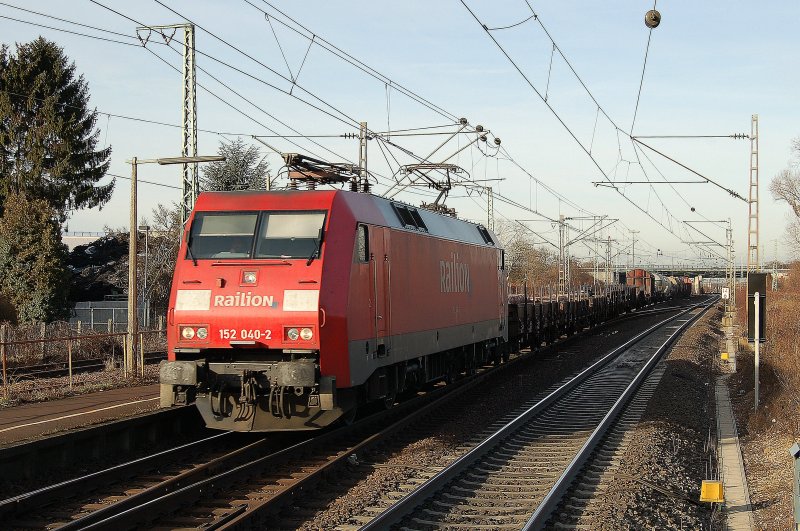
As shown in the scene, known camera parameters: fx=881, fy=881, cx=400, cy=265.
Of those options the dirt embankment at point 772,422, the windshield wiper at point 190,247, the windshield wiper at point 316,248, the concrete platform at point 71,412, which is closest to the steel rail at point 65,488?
the concrete platform at point 71,412

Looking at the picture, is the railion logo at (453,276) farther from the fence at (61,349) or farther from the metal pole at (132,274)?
the fence at (61,349)

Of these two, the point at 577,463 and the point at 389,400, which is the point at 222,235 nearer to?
the point at 389,400

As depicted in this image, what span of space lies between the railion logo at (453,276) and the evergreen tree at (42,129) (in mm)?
28994

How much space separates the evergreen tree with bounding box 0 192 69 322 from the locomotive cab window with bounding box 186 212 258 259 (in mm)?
25243

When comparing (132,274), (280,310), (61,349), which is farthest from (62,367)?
(280,310)

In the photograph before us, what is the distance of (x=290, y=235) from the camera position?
1197 centimetres

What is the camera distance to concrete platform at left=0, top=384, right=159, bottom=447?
12069 millimetres

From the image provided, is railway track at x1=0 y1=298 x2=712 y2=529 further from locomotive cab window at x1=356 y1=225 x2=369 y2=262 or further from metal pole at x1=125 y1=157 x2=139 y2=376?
metal pole at x1=125 y1=157 x2=139 y2=376

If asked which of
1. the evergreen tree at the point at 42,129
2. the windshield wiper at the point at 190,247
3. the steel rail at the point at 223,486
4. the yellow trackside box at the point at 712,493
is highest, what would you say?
the evergreen tree at the point at 42,129

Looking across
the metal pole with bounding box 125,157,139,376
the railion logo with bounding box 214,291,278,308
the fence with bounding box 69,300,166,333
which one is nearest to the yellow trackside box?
the railion logo with bounding box 214,291,278,308

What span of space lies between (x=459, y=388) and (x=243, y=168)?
3123cm

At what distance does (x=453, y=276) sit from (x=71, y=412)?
298 inches

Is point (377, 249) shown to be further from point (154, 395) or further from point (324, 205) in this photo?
point (154, 395)

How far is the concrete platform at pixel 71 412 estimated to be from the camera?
12069 millimetres
